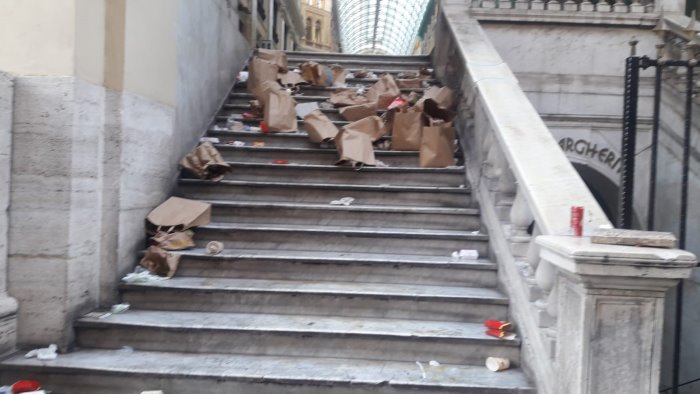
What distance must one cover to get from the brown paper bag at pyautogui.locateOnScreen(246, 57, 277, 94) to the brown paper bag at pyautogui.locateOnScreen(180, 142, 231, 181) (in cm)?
200

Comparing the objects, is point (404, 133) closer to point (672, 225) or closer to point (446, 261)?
point (446, 261)

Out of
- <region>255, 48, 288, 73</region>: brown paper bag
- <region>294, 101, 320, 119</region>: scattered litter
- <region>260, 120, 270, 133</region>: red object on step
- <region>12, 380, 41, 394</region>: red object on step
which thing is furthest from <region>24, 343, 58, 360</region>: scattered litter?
<region>255, 48, 288, 73</region>: brown paper bag

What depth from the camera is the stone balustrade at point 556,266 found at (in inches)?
82.0

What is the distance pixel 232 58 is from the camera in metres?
7.09

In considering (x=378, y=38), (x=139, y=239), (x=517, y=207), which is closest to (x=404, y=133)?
(x=517, y=207)

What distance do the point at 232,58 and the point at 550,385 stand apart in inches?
239

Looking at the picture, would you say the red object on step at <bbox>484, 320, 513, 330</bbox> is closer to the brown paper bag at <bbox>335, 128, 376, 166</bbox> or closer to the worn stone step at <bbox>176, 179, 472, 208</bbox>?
the worn stone step at <bbox>176, 179, 472, 208</bbox>

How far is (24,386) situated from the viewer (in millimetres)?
2848

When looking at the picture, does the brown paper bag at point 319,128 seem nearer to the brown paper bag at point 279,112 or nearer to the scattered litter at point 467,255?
the brown paper bag at point 279,112

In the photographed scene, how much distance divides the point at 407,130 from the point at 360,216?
138 cm

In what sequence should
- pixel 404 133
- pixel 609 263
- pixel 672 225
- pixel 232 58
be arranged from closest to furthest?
pixel 609 263
pixel 404 133
pixel 672 225
pixel 232 58

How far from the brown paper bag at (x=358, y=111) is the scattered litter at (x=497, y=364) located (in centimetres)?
347

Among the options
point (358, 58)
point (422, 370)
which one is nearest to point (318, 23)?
point (358, 58)

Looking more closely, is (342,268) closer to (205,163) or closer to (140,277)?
(140,277)
